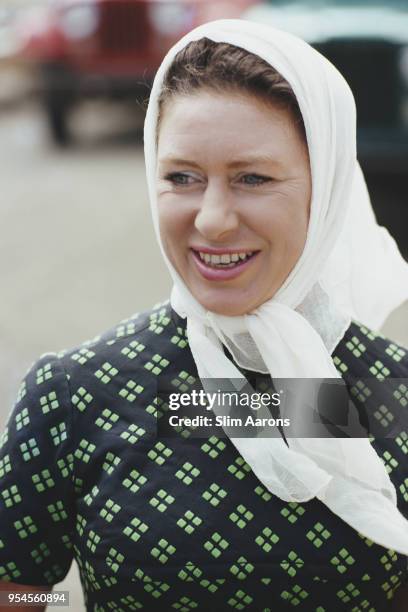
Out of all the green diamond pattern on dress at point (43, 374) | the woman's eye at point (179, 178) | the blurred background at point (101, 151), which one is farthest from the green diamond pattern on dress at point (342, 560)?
the blurred background at point (101, 151)

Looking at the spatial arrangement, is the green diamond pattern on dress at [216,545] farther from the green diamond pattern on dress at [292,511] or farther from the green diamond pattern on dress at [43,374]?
the green diamond pattern on dress at [43,374]

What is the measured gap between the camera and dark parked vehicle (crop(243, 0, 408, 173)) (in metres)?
6.71

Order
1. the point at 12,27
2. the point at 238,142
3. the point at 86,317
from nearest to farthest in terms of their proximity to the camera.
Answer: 1. the point at 238,142
2. the point at 86,317
3. the point at 12,27

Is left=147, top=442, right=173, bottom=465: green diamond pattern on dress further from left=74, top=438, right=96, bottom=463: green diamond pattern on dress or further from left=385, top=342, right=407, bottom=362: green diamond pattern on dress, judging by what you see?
left=385, top=342, right=407, bottom=362: green diamond pattern on dress

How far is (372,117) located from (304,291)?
5130 millimetres

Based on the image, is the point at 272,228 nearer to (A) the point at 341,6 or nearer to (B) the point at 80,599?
(B) the point at 80,599

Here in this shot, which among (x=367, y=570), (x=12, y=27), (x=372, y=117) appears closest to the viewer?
(x=367, y=570)

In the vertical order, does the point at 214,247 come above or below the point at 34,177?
above

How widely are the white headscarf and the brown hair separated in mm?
15

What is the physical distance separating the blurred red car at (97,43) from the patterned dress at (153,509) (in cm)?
772

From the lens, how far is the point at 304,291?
1993mm

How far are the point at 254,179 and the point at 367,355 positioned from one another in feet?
1.65

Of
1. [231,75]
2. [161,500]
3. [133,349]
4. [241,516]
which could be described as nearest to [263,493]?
[241,516]

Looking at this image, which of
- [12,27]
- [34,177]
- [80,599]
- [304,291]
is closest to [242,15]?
[34,177]
